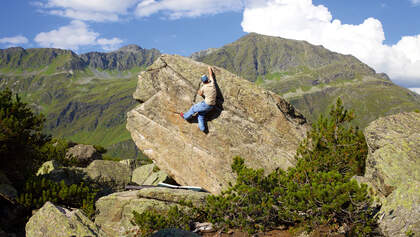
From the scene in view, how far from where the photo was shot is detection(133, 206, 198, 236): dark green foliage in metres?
12.6

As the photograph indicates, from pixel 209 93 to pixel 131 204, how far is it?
25.7 feet

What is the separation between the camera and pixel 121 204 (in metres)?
14.6

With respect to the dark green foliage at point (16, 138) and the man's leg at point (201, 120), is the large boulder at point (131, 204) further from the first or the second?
the dark green foliage at point (16, 138)

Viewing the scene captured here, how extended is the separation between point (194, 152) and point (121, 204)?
539 centimetres

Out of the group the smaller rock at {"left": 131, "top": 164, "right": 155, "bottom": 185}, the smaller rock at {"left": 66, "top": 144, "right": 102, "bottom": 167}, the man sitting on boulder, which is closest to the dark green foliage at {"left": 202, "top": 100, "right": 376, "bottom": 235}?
the man sitting on boulder

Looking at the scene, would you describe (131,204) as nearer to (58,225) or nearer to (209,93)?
(58,225)

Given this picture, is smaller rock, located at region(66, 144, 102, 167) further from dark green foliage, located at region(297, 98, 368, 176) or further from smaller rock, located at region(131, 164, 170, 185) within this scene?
dark green foliage, located at region(297, 98, 368, 176)

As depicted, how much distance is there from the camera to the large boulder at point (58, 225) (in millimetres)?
10648

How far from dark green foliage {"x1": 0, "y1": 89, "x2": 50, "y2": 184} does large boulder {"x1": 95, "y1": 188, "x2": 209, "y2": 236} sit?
507 cm

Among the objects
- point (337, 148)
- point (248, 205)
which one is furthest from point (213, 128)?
point (337, 148)

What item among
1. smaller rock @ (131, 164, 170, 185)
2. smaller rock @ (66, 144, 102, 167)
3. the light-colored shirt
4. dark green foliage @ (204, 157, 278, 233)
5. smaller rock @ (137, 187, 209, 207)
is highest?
the light-colored shirt

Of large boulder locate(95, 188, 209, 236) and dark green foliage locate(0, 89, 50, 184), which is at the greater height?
dark green foliage locate(0, 89, 50, 184)

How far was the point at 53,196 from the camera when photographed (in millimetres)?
14289

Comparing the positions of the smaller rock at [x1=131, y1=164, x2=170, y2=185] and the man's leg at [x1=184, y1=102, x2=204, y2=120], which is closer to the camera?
the man's leg at [x1=184, y1=102, x2=204, y2=120]
